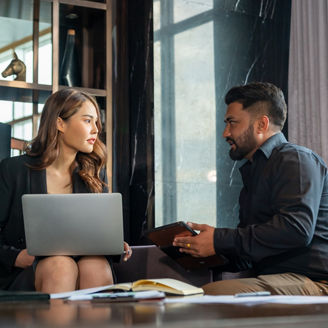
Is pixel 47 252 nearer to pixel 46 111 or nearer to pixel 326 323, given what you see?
pixel 46 111

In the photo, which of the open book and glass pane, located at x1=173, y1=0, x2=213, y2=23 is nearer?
the open book

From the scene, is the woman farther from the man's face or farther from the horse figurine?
the horse figurine

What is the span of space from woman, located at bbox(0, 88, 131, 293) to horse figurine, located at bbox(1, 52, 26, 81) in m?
0.96

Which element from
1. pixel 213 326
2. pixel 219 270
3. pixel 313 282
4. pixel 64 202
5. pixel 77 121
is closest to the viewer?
pixel 213 326

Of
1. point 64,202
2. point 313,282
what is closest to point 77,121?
point 64,202

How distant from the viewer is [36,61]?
361 centimetres

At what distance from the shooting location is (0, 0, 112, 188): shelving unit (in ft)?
11.7

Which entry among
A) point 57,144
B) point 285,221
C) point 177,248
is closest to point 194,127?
point 57,144

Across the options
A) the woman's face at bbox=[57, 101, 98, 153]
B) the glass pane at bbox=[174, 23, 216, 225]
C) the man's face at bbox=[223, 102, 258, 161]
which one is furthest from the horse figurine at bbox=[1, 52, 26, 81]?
the man's face at bbox=[223, 102, 258, 161]

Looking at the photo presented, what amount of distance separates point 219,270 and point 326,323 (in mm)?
1769

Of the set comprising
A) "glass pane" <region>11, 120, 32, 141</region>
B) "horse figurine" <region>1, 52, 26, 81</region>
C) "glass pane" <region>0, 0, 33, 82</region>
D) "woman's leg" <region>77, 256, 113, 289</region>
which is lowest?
"woman's leg" <region>77, 256, 113, 289</region>

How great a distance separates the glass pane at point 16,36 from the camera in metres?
3.58

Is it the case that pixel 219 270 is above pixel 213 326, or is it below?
below

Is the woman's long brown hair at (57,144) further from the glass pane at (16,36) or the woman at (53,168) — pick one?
the glass pane at (16,36)
